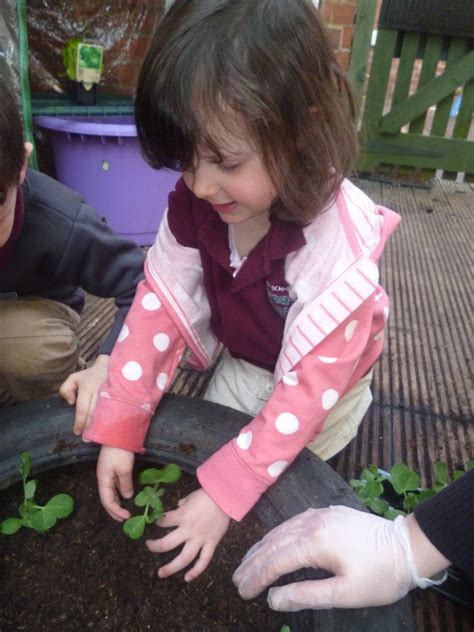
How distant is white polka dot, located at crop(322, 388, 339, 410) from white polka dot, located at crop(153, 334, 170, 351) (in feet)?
0.97

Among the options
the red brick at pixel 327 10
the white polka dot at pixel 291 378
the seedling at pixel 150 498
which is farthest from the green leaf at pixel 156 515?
the red brick at pixel 327 10

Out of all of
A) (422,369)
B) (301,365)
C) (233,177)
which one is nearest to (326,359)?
(301,365)

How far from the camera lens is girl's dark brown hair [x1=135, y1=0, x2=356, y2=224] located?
0.59 meters

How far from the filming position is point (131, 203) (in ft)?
6.41

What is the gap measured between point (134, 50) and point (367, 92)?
1.23 m

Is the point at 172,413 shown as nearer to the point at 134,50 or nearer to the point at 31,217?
the point at 31,217

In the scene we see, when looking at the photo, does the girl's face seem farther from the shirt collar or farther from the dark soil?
the dark soil

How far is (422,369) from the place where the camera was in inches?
57.1

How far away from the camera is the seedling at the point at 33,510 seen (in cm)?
71

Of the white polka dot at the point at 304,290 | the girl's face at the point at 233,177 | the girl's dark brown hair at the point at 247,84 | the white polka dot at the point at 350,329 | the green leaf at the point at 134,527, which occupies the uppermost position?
the girl's dark brown hair at the point at 247,84

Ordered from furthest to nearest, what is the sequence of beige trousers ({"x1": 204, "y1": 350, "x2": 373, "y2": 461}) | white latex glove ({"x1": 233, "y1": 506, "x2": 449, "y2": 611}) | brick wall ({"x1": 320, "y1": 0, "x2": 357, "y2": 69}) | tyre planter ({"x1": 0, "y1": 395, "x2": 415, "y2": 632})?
brick wall ({"x1": 320, "y1": 0, "x2": 357, "y2": 69}) < beige trousers ({"x1": 204, "y1": 350, "x2": 373, "y2": 461}) < tyre planter ({"x1": 0, "y1": 395, "x2": 415, "y2": 632}) < white latex glove ({"x1": 233, "y1": 506, "x2": 449, "y2": 611})

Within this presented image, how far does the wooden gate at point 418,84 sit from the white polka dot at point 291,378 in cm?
215

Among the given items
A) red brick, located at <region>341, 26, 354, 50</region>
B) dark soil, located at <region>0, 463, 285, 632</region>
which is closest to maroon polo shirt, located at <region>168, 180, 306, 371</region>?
dark soil, located at <region>0, 463, 285, 632</region>

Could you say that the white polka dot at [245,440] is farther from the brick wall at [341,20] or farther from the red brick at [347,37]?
the red brick at [347,37]
